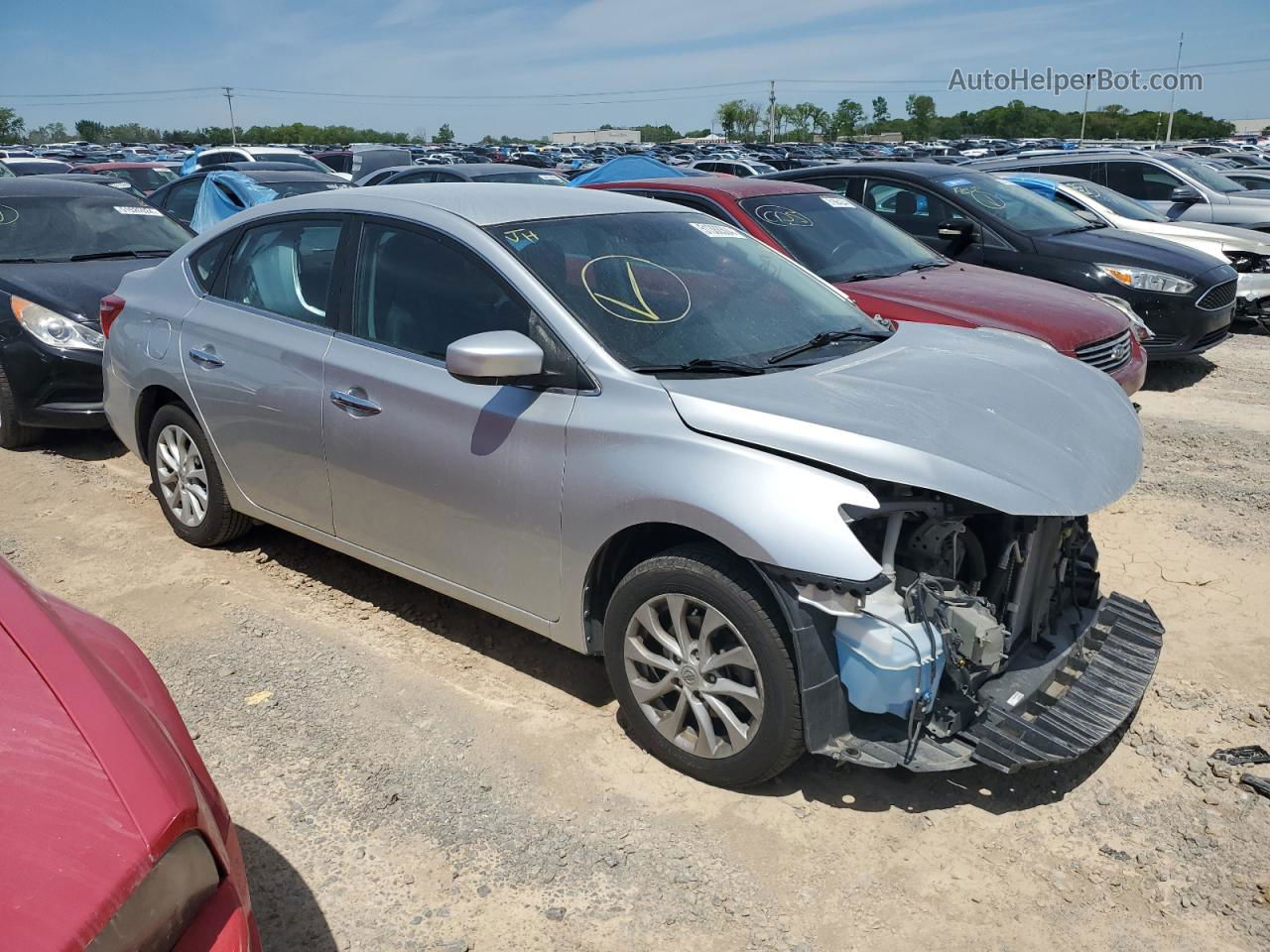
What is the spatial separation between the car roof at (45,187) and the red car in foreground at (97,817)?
6823 millimetres

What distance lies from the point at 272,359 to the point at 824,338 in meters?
2.20

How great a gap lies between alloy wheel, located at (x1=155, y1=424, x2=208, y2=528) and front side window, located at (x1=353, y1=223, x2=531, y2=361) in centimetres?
140

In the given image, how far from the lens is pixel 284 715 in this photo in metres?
3.62

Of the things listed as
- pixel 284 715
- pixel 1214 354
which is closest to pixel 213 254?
pixel 284 715

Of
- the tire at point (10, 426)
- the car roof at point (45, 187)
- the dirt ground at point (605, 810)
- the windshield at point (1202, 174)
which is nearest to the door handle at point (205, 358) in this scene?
the dirt ground at point (605, 810)

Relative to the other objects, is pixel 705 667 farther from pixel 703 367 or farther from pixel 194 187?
pixel 194 187

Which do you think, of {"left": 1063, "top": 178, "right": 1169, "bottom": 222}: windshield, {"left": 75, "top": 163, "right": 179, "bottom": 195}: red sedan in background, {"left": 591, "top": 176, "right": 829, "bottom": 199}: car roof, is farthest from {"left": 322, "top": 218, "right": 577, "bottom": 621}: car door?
{"left": 75, "top": 163, "right": 179, "bottom": 195}: red sedan in background

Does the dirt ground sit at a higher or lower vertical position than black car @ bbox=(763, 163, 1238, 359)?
lower

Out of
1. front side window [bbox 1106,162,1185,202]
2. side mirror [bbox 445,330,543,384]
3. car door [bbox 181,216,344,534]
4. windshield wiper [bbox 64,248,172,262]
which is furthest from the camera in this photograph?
front side window [bbox 1106,162,1185,202]

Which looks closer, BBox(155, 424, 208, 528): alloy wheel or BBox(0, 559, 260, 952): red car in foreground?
BBox(0, 559, 260, 952): red car in foreground

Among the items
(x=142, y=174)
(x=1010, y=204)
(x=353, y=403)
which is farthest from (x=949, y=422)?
(x=142, y=174)

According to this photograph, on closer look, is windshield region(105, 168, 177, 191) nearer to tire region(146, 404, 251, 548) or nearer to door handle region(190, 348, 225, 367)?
tire region(146, 404, 251, 548)

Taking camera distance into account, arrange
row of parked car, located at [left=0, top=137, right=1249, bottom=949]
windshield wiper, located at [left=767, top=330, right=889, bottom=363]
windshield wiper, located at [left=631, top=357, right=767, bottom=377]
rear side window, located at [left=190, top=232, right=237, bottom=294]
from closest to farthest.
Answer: row of parked car, located at [left=0, top=137, right=1249, bottom=949] < windshield wiper, located at [left=631, top=357, right=767, bottom=377] < windshield wiper, located at [left=767, top=330, right=889, bottom=363] < rear side window, located at [left=190, top=232, right=237, bottom=294]

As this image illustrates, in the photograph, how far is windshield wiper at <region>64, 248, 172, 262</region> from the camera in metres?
7.23
